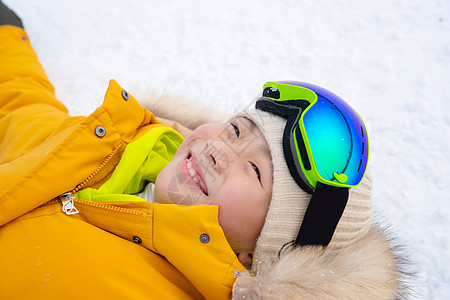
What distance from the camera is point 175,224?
4.73ft

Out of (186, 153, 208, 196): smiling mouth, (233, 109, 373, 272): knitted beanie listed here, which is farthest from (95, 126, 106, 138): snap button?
(233, 109, 373, 272): knitted beanie

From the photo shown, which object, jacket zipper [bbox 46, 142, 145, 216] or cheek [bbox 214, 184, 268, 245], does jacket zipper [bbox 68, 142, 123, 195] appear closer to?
jacket zipper [bbox 46, 142, 145, 216]

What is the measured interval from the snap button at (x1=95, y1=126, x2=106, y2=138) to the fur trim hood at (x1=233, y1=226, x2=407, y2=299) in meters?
0.94

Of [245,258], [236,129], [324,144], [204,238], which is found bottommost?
[245,258]

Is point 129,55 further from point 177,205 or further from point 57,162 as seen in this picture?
point 177,205

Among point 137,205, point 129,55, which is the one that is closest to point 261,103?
point 137,205

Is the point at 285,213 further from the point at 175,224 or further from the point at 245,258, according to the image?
the point at 175,224

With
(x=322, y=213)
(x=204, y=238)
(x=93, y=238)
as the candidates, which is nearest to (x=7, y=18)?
(x=93, y=238)

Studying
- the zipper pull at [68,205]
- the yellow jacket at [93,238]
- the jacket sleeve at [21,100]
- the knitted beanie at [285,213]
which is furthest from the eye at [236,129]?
the jacket sleeve at [21,100]

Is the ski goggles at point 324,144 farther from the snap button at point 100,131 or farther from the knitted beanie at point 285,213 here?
the snap button at point 100,131

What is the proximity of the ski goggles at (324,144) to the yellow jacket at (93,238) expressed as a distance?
0.43 metres

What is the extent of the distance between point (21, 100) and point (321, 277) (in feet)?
7.01

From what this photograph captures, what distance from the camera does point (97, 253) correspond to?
1445mm

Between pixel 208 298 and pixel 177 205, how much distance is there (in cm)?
41
